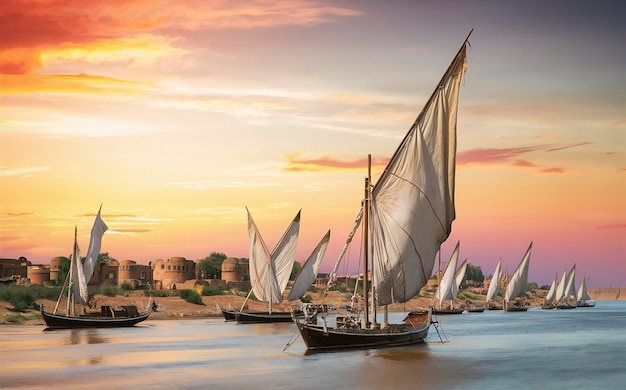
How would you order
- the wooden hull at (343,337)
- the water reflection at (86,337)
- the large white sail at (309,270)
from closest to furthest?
the wooden hull at (343,337) → the water reflection at (86,337) → the large white sail at (309,270)

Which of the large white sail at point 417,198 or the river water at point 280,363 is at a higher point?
the large white sail at point 417,198

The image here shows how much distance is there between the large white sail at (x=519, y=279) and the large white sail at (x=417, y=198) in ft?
285

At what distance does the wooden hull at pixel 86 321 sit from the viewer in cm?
7188

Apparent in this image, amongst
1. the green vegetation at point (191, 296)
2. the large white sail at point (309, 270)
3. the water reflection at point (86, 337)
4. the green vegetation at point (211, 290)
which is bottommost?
the water reflection at point (86, 337)

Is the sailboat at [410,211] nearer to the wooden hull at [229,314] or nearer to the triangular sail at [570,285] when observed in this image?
the wooden hull at [229,314]

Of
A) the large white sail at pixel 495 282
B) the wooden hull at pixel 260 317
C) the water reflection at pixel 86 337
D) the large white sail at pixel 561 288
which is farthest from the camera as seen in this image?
the large white sail at pixel 561 288

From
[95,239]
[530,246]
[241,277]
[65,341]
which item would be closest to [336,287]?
[241,277]

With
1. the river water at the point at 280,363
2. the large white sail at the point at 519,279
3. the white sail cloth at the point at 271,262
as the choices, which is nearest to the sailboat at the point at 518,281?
the large white sail at the point at 519,279

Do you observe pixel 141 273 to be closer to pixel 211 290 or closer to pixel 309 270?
pixel 211 290

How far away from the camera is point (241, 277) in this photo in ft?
483

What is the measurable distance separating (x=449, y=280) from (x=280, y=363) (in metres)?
75.4

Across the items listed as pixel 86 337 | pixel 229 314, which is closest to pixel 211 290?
pixel 229 314

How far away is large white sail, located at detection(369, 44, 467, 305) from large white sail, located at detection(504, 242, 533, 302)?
285 feet

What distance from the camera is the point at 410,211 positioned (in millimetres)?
46719
